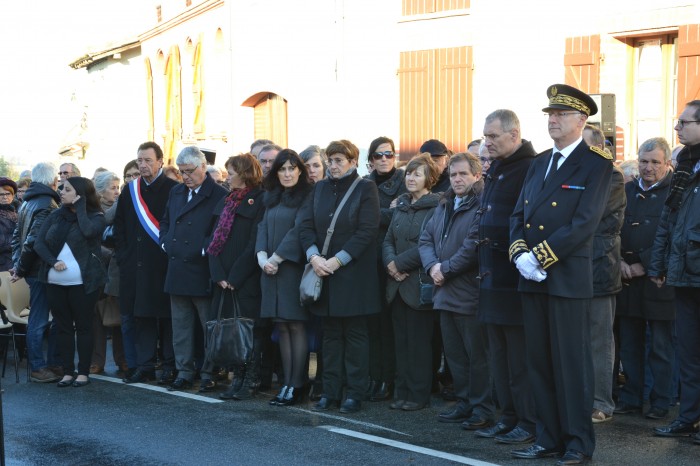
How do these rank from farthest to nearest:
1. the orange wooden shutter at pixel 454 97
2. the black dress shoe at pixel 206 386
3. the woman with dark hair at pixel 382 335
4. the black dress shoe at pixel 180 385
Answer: the orange wooden shutter at pixel 454 97, the black dress shoe at pixel 180 385, the black dress shoe at pixel 206 386, the woman with dark hair at pixel 382 335

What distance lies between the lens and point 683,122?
721 centimetres

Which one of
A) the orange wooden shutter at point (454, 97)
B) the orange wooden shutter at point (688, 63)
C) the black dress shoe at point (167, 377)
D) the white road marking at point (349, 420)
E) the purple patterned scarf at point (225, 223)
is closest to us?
the white road marking at point (349, 420)

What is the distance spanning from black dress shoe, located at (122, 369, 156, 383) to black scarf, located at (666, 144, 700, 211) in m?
5.12

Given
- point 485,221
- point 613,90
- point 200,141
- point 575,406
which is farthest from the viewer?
point 200,141

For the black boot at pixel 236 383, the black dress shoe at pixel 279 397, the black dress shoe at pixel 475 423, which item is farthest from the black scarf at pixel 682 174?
the black boot at pixel 236 383

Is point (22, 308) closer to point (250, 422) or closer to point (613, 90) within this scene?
point (250, 422)

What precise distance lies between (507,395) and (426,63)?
33.8ft

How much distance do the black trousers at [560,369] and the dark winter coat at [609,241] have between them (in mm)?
1146

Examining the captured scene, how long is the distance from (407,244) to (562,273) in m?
2.17

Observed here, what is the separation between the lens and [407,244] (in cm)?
843

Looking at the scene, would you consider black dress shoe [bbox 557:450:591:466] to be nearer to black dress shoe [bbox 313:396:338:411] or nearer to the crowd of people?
the crowd of people

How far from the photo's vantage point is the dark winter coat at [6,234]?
39.2 feet

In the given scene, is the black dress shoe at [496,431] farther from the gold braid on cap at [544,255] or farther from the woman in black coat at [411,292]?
the gold braid on cap at [544,255]

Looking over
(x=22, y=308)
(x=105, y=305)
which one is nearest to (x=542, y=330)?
(x=105, y=305)
